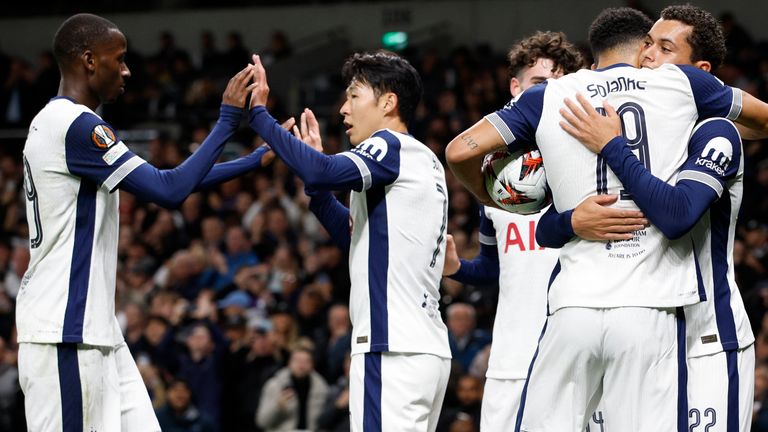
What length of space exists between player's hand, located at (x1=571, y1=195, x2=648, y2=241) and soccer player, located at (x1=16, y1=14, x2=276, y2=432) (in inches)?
63.0

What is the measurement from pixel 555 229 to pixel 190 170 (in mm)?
1566

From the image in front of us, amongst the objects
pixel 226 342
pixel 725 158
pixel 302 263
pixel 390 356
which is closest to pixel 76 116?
pixel 390 356

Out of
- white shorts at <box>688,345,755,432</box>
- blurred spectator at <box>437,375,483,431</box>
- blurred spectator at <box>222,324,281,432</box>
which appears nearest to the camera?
white shorts at <box>688,345,755,432</box>

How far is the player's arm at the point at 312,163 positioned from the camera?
485 centimetres

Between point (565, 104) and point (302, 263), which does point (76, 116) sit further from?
point (302, 263)

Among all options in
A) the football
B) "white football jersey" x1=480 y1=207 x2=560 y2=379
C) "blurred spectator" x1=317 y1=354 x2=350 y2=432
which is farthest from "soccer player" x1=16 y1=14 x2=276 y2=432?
"blurred spectator" x1=317 y1=354 x2=350 y2=432

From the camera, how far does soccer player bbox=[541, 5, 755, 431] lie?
4.48m

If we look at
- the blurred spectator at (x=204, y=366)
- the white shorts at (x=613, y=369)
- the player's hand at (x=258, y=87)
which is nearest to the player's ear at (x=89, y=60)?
the player's hand at (x=258, y=87)

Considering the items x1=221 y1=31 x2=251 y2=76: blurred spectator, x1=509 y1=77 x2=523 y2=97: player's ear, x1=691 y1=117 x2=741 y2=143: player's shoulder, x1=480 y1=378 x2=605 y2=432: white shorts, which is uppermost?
x1=221 y1=31 x2=251 y2=76: blurred spectator

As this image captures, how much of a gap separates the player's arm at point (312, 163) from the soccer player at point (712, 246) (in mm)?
862

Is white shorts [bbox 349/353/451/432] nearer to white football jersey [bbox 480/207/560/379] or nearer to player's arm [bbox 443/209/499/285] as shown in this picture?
white football jersey [bbox 480/207/560/379]

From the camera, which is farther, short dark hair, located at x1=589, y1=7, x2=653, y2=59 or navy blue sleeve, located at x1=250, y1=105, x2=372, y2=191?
navy blue sleeve, located at x1=250, y1=105, x2=372, y2=191

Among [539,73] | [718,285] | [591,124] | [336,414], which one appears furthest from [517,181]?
[336,414]

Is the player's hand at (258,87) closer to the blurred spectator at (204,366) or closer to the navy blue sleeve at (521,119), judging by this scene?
the navy blue sleeve at (521,119)
